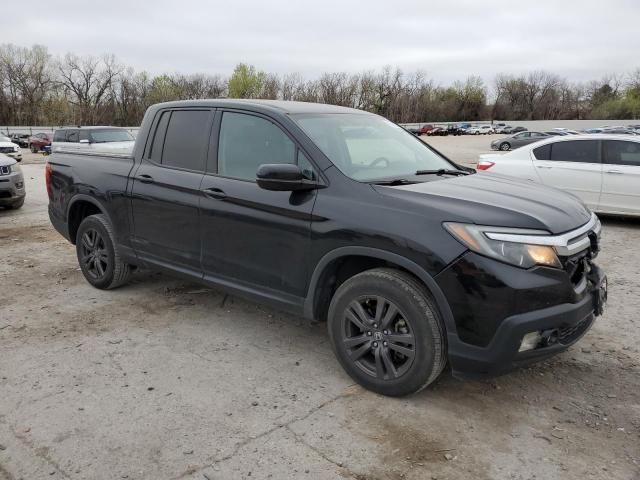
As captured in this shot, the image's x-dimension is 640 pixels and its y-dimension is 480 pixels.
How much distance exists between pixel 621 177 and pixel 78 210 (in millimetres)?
7999

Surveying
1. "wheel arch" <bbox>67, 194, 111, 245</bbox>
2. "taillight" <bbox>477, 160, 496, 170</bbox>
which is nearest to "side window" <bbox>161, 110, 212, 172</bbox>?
"wheel arch" <bbox>67, 194, 111, 245</bbox>

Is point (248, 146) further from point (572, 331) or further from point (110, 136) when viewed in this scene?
point (110, 136)

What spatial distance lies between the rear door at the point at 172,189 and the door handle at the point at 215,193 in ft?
0.32

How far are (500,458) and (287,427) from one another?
1152 mm

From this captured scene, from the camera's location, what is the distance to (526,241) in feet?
9.68

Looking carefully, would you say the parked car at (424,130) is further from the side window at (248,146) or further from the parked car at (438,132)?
the side window at (248,146)

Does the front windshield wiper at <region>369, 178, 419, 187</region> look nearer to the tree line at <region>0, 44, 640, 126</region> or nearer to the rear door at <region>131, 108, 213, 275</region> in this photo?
the rear door at <region>131, 108, 213, 275</region>

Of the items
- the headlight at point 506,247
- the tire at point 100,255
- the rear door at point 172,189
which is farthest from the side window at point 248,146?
the tire at point 100,255

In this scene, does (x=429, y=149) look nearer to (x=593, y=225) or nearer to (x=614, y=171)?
(x=593, y=225)

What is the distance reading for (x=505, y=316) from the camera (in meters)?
2.89

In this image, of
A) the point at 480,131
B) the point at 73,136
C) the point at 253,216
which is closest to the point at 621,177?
the point at 253,216

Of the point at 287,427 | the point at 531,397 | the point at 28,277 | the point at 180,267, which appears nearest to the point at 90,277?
the point at 28,277

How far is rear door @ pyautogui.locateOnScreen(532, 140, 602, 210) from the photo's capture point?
8.97 metres

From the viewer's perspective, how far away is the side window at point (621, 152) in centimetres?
873
